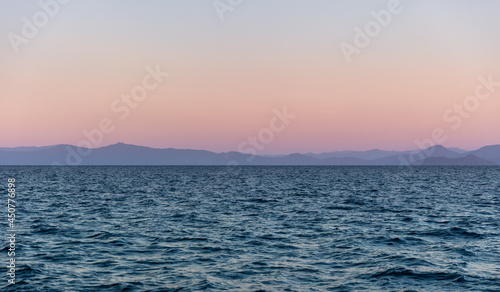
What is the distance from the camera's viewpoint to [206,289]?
18031 millimetres

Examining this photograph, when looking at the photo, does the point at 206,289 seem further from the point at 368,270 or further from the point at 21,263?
the point at 21,263

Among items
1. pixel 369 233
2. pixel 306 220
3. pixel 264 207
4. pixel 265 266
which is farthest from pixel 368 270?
pixel 264 207

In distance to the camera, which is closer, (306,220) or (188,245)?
(188,245)

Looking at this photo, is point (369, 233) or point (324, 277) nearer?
point (324, 277)

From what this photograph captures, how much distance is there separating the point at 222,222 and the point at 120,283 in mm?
17584

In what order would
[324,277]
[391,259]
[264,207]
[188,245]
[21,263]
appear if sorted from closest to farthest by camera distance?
[324,277] → [21,263] → [391,259] → [188,245] → [264,207]

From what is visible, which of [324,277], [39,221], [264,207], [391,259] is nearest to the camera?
[324,277]

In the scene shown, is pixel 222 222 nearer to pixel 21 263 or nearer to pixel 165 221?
pixel 165 221

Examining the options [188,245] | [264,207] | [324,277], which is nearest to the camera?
[324,277]

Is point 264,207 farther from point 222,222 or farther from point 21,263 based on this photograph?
point 21,263

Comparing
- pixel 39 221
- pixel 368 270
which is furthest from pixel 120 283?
pixel 39 221

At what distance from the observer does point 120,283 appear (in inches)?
734

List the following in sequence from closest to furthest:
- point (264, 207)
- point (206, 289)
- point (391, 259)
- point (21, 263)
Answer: point (206, 289), point (21, 263), point (391, 259), point (264, 207)

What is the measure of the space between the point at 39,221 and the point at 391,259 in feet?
90.0
